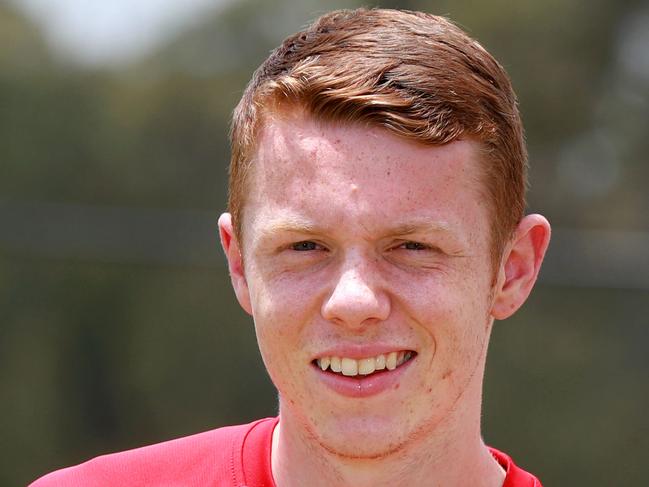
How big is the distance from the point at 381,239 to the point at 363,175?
0.44 ft

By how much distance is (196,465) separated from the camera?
9.95 feet

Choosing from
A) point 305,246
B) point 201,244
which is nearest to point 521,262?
point 305,246

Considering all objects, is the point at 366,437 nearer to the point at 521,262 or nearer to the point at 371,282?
the point at 371,282

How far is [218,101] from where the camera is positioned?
1898 cm

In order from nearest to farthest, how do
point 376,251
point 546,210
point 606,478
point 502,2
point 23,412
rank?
point 376,251 → point 606,478 → point 23,412 → point 546,210 → point 502,2

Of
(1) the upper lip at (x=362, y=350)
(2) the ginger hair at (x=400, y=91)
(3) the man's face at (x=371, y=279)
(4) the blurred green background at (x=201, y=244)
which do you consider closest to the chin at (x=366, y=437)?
(3) the man's face at (x=371, y=279)

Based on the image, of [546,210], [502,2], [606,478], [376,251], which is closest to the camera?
[376,251]

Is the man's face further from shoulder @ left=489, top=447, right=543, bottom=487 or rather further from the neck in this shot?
shoulder @ left=489, top=447, right=543, bottom=487

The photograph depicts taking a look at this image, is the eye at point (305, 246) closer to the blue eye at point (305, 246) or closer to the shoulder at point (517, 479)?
the blue eye at point (305, 246)

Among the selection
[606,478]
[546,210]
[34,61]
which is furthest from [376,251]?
[34,61]

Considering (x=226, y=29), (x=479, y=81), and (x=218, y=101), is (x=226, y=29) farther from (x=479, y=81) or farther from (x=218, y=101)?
(x=479, y=81)

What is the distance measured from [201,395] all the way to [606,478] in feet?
16.4

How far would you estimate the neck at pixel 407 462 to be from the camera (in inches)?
108

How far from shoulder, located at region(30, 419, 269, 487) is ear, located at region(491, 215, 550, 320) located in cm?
69
